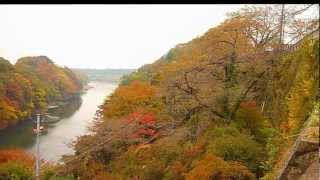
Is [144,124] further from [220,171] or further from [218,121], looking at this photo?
[220,171]

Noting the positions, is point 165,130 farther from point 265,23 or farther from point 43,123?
point 43,123

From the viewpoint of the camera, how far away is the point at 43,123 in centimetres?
3831

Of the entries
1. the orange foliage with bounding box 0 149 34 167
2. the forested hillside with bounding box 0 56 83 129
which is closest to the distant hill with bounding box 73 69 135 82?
the forested hillside with bounding box 0 56 83 129

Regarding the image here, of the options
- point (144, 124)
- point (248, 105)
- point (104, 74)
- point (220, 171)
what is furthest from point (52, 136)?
point (104, 74)

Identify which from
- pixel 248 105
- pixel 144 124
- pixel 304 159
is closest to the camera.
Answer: pixel 304 159

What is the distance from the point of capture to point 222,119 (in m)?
15.4

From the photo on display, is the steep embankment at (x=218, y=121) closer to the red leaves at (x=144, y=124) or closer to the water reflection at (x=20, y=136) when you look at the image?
the red leaves at (x=144, y=124)

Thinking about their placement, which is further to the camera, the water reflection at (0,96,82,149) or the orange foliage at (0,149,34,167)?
the water reflection at (0,96,82,149)

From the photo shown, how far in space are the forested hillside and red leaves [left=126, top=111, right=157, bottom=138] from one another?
1780 centimetres

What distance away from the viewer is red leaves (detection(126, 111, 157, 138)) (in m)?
20.2

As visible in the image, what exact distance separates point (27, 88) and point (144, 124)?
2570 centimetres

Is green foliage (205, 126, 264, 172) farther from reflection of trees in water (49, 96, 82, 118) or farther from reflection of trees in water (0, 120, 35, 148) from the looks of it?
reflection of trees in water (49, 96, 82, 118)

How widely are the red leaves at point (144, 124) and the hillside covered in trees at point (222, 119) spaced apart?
0.04m
